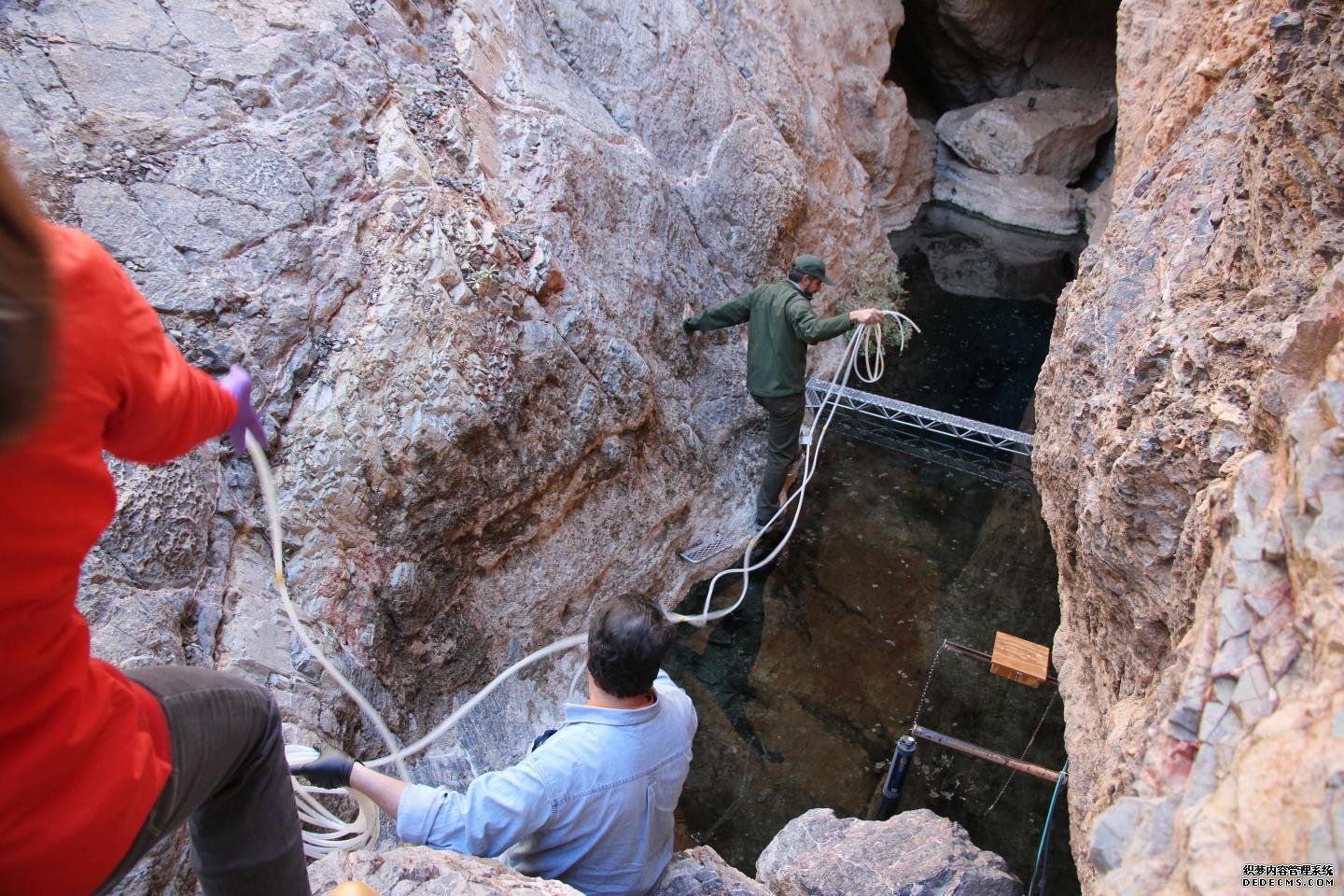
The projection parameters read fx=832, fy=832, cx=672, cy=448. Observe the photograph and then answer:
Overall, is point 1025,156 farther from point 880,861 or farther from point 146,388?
point 146,388

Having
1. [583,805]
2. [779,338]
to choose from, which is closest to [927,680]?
[779,338]

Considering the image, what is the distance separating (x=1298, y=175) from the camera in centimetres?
227

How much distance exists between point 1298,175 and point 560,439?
2.94 m

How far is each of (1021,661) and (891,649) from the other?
0.93 metres

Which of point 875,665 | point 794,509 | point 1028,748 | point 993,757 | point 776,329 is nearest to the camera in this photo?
point 993,757

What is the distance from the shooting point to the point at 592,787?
2.00 meters

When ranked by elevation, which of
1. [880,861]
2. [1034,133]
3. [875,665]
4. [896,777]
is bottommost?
[880,861]

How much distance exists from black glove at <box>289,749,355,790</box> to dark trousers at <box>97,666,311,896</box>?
1.16ft

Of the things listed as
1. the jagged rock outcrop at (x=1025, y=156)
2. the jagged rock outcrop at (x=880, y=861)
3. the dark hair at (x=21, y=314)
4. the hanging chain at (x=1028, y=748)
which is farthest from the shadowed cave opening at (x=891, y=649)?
the jagged rock outcrop at (x=1025, y=156)

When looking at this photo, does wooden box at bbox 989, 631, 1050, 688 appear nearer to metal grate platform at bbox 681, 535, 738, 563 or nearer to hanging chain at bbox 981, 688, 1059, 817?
hanging chain at bbox 981, 688, 1059, 817

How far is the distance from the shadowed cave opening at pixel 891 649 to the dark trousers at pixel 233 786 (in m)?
2.38

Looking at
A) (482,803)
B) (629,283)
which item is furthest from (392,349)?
(482,803)

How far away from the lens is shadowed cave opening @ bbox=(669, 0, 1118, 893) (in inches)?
150

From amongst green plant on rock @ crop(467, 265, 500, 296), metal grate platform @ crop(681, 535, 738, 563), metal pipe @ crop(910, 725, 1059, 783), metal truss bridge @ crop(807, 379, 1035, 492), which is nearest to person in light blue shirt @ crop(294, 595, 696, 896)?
metal pipe @ crop(910, 725, 1059, 783)
